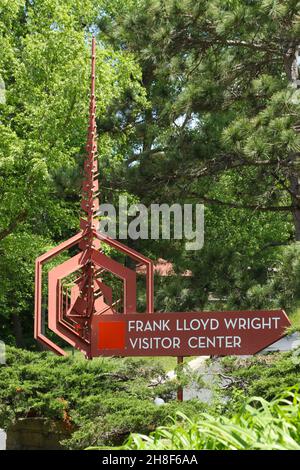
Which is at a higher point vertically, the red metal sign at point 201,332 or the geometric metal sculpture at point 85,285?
the geometric metal sculpture at point 85,285

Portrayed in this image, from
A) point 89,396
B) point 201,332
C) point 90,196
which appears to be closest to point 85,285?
point 90,196

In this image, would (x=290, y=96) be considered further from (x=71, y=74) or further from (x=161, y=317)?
(x=161, y=317)

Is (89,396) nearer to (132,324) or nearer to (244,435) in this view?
(132,324)

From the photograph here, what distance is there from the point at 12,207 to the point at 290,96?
646 cm

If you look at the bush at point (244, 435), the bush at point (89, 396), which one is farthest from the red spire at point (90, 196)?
the bush at point (244, 435)

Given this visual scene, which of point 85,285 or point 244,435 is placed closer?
point 244,435

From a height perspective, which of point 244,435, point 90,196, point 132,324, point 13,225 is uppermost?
point 13,225

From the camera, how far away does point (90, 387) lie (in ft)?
27.7

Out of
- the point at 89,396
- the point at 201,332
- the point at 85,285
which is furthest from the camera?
the point at 85,285

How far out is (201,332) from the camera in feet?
31.0

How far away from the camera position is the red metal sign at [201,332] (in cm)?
931

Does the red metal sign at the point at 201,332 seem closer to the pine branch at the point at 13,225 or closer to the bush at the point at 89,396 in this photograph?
the bush at the point at 89,396

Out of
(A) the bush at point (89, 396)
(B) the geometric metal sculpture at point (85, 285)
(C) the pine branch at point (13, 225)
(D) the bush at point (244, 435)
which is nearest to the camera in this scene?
(D) the bush at point (244, 435)
